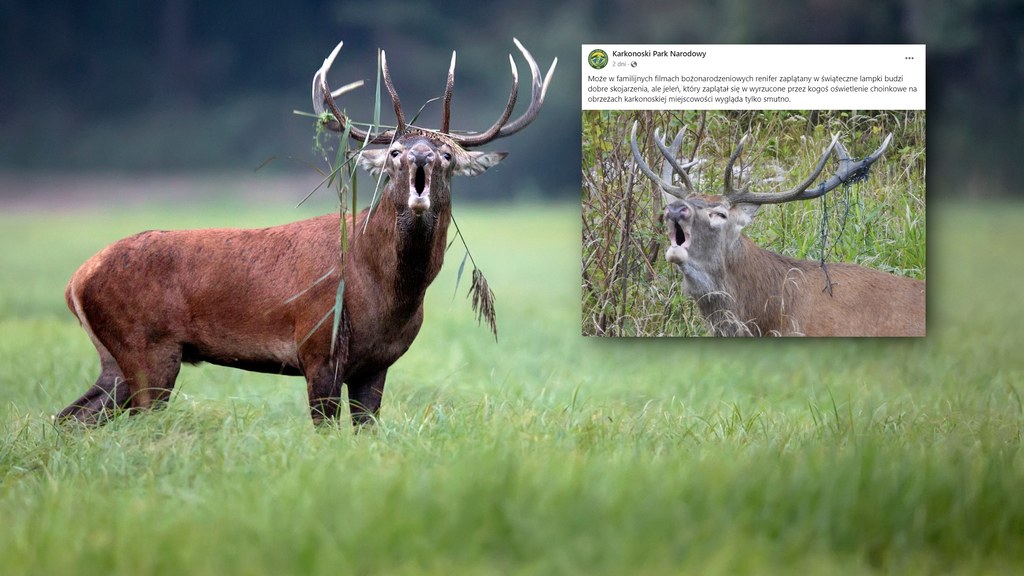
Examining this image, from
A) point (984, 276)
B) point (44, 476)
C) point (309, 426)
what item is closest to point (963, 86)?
point (984, 276)

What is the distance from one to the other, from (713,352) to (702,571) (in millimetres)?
3607

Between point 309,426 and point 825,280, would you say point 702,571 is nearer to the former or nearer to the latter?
point 309,426

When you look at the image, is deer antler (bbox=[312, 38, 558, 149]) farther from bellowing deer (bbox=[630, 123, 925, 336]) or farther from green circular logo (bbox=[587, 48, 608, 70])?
bellowing deer (bbox=[630, 123, 925, 336])

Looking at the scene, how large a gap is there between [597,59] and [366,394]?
228 cm

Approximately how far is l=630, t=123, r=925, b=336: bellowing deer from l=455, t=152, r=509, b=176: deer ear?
1.53 metres

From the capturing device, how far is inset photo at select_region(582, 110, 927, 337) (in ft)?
20.2

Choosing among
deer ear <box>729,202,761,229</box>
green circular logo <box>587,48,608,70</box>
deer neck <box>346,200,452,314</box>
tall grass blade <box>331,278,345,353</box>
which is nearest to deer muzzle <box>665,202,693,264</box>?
deer ear <box>729,202,761,229</box>

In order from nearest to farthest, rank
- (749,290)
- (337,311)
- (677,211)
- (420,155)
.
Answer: (420,155) → (337,311) → (677,211) → (749,290)

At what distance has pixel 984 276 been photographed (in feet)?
21.6

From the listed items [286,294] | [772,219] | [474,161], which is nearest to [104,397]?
[286,294]

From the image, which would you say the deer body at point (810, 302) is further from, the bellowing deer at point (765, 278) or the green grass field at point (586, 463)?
the green grass field at point (586, 463)

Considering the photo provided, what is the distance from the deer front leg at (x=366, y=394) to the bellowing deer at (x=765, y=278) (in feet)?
6.08

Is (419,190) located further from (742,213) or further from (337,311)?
(742,213)

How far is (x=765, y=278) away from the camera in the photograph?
6145 mm
